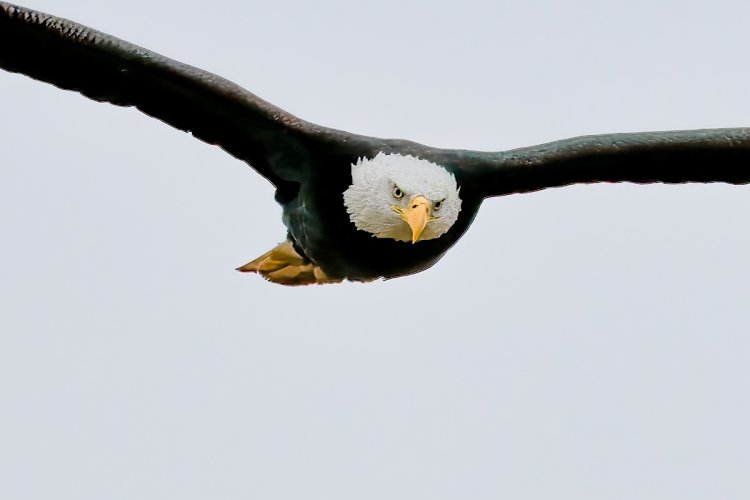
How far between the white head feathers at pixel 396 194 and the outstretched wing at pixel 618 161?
426mm

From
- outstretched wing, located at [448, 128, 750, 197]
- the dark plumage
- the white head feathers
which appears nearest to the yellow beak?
the white head feathers

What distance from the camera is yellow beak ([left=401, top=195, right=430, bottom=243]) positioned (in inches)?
535

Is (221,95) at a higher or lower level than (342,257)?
higher

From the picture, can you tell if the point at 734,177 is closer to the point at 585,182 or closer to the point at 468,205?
the point at 585,182

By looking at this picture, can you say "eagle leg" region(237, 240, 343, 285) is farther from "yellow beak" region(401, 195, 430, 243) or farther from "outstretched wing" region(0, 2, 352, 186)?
"yellow beak" region(401, 195, 430, 243)

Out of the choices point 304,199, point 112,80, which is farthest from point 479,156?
point 112,80

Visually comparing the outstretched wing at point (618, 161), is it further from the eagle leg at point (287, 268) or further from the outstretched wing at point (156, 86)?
the eagle leg at point (287, 268)

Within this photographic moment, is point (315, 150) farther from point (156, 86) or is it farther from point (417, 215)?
point (156, 86)

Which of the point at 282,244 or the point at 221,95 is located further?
the point at 282,244

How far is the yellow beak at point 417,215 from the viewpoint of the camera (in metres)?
13.6

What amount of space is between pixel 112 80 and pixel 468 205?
254 centimetres

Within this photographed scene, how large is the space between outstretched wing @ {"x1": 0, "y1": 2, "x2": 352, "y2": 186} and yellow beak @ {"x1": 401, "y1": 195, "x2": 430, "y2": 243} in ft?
2.54

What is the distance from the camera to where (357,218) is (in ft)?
46.4

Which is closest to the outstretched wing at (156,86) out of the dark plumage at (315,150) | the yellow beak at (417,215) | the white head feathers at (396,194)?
the dark plumage at (315,150)
